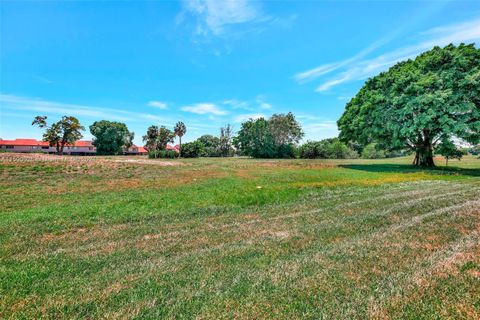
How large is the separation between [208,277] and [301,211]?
5.66 metres

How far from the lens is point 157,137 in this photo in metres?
86.6

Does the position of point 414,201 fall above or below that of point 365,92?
below

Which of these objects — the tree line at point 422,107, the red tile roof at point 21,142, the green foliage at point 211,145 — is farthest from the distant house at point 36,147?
the tree line at point 422,107

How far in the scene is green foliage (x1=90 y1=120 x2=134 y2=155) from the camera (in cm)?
9344

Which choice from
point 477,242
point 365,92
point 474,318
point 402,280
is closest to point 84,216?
point 402,280

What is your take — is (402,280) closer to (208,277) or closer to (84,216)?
(208,277)

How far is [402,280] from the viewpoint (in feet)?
13.1

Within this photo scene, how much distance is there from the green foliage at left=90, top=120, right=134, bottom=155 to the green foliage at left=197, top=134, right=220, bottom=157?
1251 inches

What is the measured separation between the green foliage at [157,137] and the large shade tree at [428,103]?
2736 inches

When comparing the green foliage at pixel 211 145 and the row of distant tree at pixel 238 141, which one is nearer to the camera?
the row of distant tree at pixel 238 141

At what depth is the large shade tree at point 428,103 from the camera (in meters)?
22.0

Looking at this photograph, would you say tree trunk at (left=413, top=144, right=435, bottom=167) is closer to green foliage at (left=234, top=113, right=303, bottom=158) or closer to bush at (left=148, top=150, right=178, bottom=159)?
green foliage at (left=234, top=113, right=303, bottom=158)

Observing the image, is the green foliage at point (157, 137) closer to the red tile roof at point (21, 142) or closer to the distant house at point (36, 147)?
the distant house at point (36, 147)

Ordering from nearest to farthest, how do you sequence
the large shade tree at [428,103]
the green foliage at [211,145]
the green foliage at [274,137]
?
the large shade tree at [428,103]
the green foliage at [274,137]
the green foliage at [211,145]
